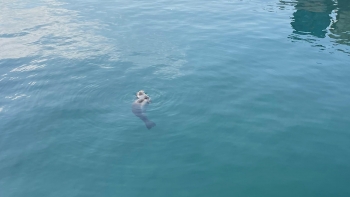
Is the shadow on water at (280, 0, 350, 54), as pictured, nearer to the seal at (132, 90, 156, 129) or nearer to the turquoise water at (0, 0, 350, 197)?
the turquoise water at (0, 0, 350, 197)

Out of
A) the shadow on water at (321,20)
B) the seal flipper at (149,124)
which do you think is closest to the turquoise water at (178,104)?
the shadow on water at (321,20)

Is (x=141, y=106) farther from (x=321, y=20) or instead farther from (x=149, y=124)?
(x=321, y=20)

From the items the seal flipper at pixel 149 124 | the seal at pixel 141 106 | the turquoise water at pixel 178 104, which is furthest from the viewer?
the seal at pixel 141 106

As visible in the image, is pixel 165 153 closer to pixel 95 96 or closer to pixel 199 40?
pixel 95 96

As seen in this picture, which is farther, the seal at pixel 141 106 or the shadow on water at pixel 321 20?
the shadow on water at pixel 321 20

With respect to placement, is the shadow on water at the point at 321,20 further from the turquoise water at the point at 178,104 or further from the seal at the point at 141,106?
A: the seal at the point at 141,106

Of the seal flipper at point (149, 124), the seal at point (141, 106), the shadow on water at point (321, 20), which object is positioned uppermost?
the shadow on water at point (321, 20)

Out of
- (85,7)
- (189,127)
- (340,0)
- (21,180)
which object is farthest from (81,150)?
(340,0)
